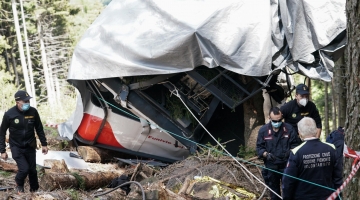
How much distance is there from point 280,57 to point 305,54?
352 mm

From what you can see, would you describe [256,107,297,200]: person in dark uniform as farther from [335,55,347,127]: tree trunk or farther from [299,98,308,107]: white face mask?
[335,55,347,127]: tree trunk

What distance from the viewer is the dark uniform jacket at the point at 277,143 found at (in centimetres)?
674

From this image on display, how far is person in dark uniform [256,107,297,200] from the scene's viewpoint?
6727mm

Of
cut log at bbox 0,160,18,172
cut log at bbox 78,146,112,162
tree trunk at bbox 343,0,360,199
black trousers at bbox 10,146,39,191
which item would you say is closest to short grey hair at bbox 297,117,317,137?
tree trunk at bbox 343,0,360,199

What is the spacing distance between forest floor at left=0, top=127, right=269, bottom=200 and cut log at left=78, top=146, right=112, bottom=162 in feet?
4.65

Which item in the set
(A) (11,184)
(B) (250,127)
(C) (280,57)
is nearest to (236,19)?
(C) (280,57)

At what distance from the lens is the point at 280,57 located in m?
7.55

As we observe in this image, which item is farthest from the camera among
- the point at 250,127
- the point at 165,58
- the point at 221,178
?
the point at 250,127

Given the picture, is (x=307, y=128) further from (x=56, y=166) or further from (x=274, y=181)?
(x=56, y=166)

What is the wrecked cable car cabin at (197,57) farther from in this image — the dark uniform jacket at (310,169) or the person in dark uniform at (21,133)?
the dark uniform jacket at (310,169)

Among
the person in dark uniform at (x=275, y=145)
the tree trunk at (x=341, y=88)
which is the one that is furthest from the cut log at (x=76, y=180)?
the tree trunk at (x=341, y=88)

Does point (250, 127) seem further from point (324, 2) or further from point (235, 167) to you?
point (324, 2)

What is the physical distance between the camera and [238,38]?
24.2 feet

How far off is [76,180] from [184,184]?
2025 millimetres
